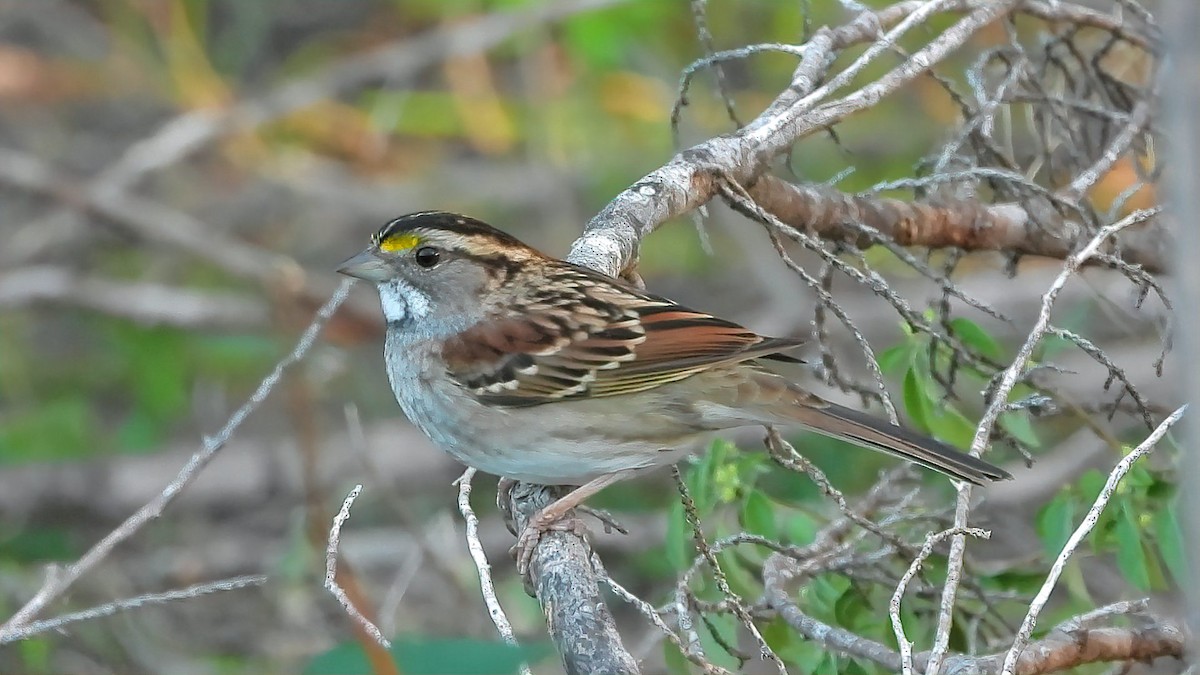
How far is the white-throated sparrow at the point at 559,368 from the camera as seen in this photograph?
10.1ft

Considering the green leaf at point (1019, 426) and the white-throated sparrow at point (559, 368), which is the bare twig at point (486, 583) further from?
the green leaf at point (1019, 426)

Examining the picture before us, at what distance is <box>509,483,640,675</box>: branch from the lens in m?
1.99

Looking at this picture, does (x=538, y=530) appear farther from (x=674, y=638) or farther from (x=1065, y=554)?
(x=1065, y=554)

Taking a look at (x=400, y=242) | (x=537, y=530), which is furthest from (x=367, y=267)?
(x=537, y=530)

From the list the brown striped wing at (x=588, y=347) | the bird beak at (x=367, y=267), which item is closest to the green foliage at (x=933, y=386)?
the brown striped wing at (x=588, y=347)

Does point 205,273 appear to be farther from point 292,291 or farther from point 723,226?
point 723,226

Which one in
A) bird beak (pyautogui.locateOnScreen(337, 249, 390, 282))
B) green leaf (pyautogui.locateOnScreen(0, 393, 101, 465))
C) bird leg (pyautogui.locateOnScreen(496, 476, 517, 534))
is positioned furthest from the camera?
green leaf (pyautogui.locateOnScreen(0, 393, 101, 465))

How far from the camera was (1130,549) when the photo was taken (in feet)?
8.54

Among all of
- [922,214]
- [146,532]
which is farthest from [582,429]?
[146,532]

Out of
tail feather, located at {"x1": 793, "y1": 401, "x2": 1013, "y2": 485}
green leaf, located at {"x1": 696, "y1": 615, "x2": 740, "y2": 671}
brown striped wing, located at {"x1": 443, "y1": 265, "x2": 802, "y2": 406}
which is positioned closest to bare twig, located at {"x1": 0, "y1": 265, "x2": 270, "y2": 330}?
brown striped wing, located at {"x1": 443, "y1": 265, "x2": 802, "y2": 406}

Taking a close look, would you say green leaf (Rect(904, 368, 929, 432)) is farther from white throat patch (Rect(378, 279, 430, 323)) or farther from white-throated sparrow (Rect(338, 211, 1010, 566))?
white throat patch (Rect(378, 279, 430, 323))

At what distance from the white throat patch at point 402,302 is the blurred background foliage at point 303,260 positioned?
0.40m

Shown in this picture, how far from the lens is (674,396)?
3.18 meters

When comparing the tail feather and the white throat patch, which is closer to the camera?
the tail feather
